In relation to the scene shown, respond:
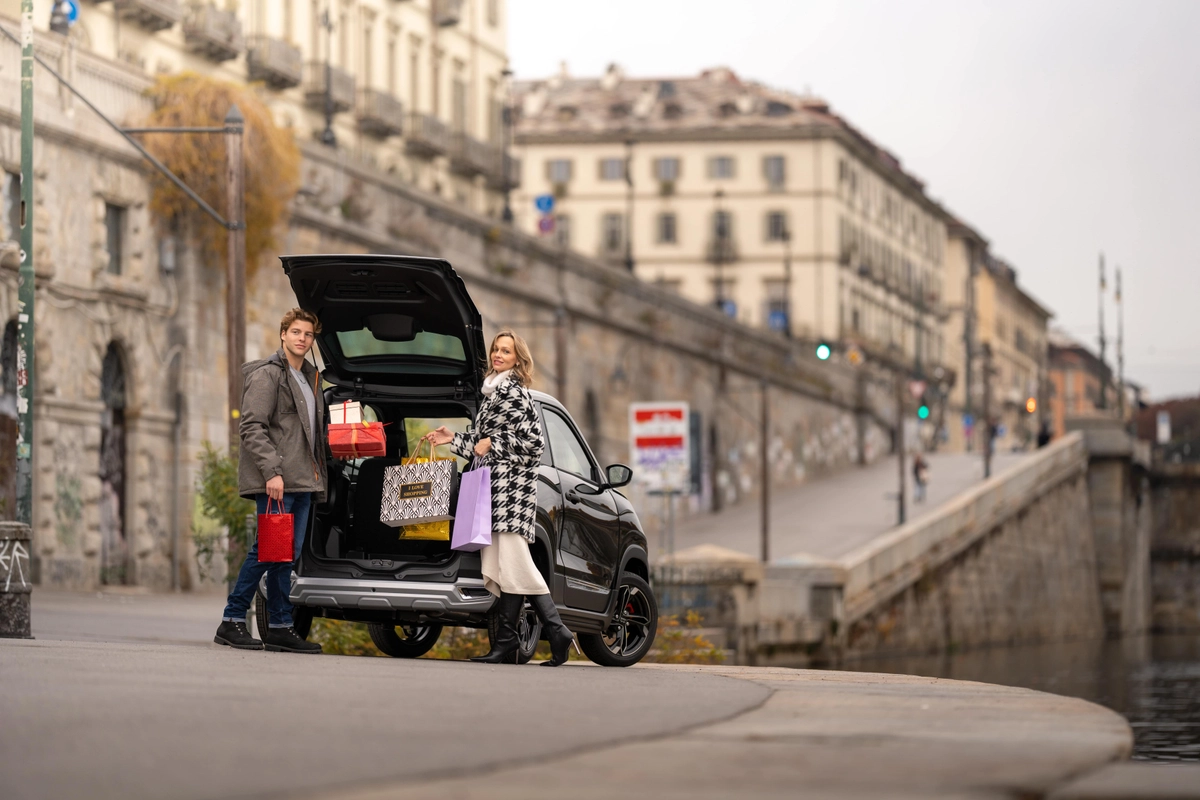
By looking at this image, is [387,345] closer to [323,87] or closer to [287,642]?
[287,642]

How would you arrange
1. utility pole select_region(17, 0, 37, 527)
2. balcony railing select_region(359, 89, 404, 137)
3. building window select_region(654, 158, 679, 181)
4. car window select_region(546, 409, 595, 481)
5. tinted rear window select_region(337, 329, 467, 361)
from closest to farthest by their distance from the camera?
tinted rear window select_region(337, 329, 467, 361), car window select_region(546, 409, 595, 481), utility pole select_region(17, 0, 37, 527), balcony railing select_region(359, 89, 404, 137), building window select_region(654, 158, 679, 181)

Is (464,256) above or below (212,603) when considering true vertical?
above

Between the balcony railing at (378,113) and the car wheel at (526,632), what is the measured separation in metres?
40.5

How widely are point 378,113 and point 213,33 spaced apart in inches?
369

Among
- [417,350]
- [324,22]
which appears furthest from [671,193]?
[417,350]

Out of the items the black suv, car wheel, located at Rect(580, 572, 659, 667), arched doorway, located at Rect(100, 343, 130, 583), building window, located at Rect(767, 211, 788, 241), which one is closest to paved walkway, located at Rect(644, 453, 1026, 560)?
arched doorway, located at Rect(100, 343, 130, 583)

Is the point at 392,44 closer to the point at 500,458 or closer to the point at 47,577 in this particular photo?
the point at 47,577

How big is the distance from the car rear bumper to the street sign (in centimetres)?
13701

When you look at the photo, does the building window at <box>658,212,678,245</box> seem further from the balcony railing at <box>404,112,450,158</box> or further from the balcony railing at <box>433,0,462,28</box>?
the balcony railing at <box>404,112,450,158</box>

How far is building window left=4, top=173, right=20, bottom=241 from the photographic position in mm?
27328

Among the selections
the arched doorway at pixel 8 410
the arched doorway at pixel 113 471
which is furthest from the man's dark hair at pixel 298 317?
the arched doorway at pixel 113 471

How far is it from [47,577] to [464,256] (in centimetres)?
1608

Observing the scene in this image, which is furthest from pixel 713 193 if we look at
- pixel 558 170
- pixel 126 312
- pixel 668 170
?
pixel 126 312

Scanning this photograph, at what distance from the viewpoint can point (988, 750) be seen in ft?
23.3
